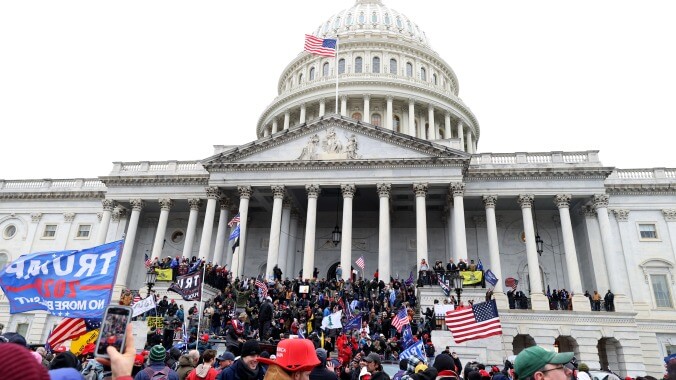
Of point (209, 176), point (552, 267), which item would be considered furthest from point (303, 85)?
point (552, 267)

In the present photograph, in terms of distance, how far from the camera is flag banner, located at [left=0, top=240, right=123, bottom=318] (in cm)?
759

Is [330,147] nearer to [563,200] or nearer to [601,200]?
[563,200]

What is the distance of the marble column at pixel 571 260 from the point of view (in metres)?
30.6

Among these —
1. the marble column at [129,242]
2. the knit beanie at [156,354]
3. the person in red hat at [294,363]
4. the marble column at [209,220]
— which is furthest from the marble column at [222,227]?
the person in red hat at [294,363]

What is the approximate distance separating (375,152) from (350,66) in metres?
28.4

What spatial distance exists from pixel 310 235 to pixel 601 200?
69.8ft

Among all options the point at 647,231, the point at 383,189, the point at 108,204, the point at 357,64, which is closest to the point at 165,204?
the point at 108,204

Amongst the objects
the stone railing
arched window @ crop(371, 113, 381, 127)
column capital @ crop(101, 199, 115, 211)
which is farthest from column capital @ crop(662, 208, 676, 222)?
column capital @ crop(101, 199, 115, 211)

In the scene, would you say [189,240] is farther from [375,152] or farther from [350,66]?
[350,66]

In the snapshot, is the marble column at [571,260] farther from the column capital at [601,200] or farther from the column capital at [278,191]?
the column capital at [278,191]

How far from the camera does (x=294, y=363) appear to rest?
4242 millimetres

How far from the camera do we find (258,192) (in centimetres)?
3719

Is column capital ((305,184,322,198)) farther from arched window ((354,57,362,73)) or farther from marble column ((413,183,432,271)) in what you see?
arched window ((354,57,362,73))

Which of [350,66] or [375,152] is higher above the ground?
[350,66]
